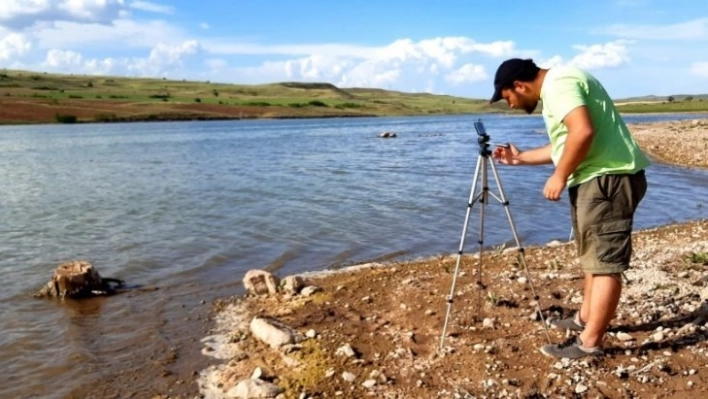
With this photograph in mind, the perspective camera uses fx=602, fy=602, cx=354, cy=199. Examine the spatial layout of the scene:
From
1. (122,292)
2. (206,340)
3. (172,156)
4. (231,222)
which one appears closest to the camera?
(206,340)

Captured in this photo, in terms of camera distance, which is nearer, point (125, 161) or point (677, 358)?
point (677, 358)

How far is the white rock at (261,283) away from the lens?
9.44 meters

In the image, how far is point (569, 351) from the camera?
19.1 ft

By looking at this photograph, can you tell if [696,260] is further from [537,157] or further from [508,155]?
[508,155]

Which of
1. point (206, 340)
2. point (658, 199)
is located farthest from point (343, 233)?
point (658, 199)

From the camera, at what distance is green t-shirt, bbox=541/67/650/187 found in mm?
5074

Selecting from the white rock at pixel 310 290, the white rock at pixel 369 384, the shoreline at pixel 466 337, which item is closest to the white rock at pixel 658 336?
the shoreline at pixel 466 337

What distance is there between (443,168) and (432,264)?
2054cm

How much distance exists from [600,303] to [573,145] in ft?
5.14

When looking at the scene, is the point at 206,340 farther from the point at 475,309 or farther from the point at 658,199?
the point at 658,199

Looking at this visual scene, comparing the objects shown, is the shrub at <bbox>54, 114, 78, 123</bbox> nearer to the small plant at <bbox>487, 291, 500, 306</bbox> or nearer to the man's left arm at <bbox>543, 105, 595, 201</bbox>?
the small plant at <bbox>487, 291, 500, 306</bbox>

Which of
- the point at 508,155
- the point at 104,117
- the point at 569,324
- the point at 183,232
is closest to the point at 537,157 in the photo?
the point at 508,155

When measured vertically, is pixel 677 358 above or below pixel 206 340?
above

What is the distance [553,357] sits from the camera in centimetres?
591
